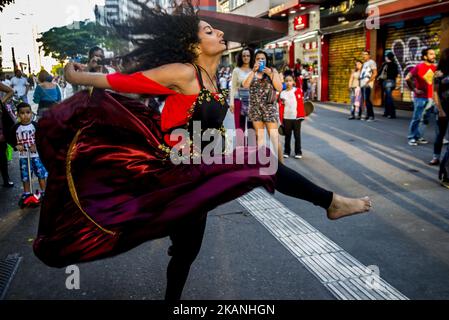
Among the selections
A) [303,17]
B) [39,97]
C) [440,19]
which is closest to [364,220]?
[39,97]

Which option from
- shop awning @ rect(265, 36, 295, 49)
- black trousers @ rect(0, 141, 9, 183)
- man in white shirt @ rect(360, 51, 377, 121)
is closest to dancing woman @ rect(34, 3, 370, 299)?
black trousers @ rect(0, 141, 9, 183)

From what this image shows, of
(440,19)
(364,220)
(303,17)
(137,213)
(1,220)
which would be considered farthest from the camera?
(303,17)

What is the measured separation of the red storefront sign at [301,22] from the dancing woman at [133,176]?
21.1 meters

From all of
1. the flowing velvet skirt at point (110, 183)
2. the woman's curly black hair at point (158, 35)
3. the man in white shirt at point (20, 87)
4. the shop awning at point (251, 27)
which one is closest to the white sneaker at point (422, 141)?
the woman's curly black hair at point (158, 35)

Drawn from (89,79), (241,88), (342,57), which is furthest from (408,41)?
(89,79)

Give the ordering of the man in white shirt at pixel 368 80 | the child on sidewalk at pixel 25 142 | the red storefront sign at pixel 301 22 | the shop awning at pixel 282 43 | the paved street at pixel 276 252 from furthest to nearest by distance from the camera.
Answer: the shop awning at pixel 282 43, the red storefront sign at pixel 301 22, the man in white shirt at pixel 368 80, the child on sidewalk at pixel 25 142, the paved street at pixel 276 252

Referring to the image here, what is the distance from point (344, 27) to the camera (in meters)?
17.5

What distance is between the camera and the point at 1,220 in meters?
5.05

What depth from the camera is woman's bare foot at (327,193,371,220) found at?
2576 mm

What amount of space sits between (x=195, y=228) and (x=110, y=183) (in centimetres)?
59

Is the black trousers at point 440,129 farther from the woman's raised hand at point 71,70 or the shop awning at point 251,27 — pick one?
the shop awning at point 251,27

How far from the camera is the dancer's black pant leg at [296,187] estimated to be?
Result: 239 cm
